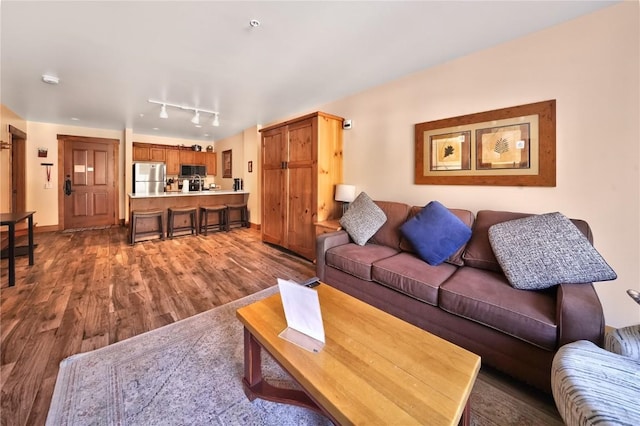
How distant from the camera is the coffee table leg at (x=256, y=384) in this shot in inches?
50.7

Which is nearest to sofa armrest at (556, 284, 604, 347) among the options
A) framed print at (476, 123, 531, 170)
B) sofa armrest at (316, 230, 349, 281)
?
framed print at (476, 123, 531, 170)

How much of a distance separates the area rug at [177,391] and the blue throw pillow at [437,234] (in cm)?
91

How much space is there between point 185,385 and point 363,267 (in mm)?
1468

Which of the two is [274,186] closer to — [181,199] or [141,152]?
[181,199]

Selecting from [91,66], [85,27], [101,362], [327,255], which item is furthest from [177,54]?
[101,362]

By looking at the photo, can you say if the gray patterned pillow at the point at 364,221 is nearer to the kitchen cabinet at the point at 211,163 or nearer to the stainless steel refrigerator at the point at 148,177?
the stainless steel refrigerator at the point at 148,177

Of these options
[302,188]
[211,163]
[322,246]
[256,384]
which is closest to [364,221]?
[322,246]

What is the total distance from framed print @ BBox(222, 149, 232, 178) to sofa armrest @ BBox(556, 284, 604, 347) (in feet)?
23.0

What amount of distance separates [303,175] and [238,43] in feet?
5.78

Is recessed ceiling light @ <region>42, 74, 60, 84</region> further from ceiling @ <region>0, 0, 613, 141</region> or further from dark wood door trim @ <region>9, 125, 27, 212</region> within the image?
dark wood door trim @ <region>9, 125, 27, 212</region>

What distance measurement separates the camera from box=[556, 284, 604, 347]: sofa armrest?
48.6 inches

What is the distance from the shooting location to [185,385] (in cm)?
144

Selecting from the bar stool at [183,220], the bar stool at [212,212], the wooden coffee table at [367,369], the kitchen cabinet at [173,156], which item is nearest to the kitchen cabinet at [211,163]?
the kitchen cabinet at [173,156]

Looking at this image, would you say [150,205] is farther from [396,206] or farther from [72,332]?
[396,206]
